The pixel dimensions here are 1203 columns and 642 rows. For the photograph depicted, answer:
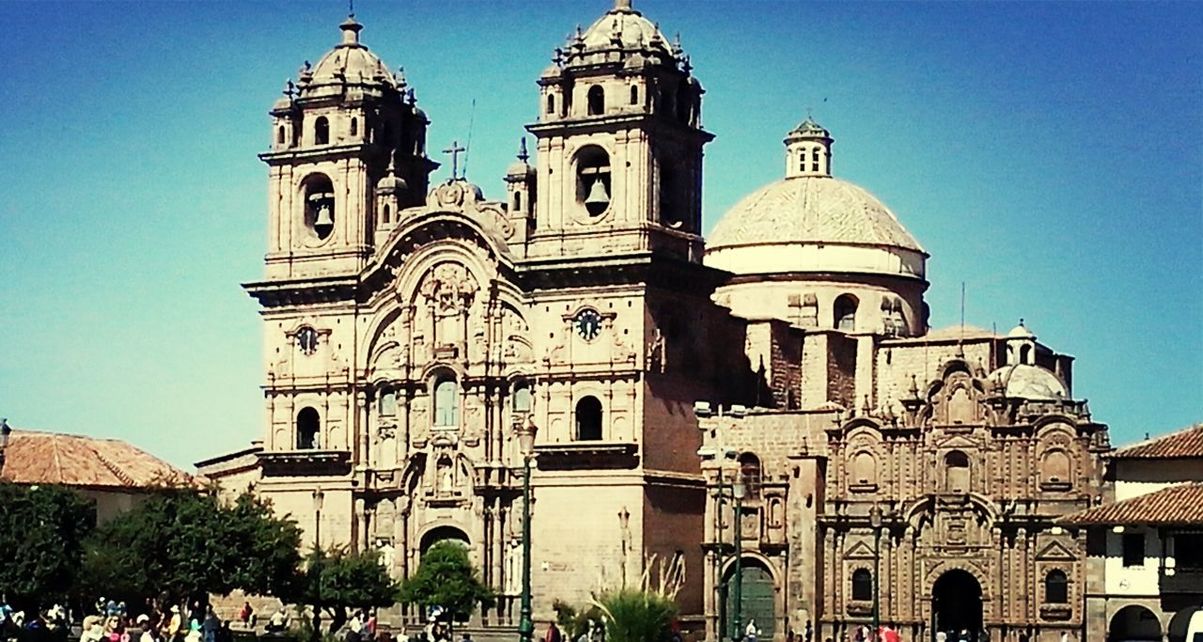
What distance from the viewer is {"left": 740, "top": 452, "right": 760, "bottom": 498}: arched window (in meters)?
68.6

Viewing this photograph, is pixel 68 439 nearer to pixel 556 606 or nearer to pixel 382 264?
pixel 382 264

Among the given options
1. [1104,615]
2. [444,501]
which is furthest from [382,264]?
[1104,615]

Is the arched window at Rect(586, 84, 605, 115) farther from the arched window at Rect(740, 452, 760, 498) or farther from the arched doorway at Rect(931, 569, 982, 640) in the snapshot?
the arched doorway at Rect(931, 569, 982, 640)

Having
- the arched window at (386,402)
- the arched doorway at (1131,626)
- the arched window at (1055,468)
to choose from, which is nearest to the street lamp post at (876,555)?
the arched window at (1055,468)

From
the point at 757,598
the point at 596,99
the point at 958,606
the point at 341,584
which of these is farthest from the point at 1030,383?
the point at 341,584

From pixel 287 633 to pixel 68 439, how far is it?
23.5 m

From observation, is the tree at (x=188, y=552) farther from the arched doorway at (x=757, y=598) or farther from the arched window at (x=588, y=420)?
the arched doorway at (x=757, y=598)

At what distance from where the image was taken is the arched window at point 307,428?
73.3m

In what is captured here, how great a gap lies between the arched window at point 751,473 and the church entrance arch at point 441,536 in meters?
8.43

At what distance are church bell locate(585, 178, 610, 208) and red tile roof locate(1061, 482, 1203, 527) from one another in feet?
54.3

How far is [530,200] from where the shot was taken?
232 ft

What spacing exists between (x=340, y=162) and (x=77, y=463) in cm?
1635

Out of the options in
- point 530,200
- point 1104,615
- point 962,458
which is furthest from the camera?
point 530,200

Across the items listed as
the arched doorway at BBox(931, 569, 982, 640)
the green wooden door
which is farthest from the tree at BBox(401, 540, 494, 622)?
the arched doorway at BBox(931, 569, 982, 640)
